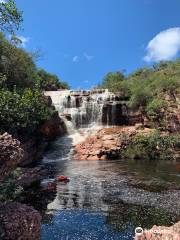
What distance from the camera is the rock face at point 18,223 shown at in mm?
7962

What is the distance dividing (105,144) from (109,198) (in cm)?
2043

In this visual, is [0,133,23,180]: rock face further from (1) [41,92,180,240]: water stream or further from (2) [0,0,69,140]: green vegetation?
(2) [0,0,69,140]: green vegetation

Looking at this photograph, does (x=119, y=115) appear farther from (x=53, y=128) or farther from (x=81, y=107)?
(x=53, y=128)

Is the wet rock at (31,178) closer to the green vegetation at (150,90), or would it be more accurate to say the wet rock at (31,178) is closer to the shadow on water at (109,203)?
the shadow on water at (109,203)

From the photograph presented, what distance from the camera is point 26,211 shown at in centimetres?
841

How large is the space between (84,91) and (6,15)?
26.2 meters

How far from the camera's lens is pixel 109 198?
67.0 feet

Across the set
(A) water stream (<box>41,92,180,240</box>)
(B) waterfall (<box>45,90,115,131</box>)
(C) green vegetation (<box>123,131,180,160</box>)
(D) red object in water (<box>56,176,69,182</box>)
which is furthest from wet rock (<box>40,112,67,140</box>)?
(D) red object in water (<box>56,176,69,182</box>)

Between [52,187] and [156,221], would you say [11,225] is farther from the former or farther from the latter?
[52,187]

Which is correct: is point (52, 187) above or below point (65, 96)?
below

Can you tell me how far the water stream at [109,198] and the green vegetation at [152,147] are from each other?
2712mm

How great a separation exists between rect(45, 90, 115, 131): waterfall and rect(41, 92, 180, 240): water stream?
23.0 ft

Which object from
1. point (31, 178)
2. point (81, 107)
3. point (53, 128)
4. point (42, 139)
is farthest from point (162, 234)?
point (81, 107)

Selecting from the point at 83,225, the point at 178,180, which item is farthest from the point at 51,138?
the point at 83,225
